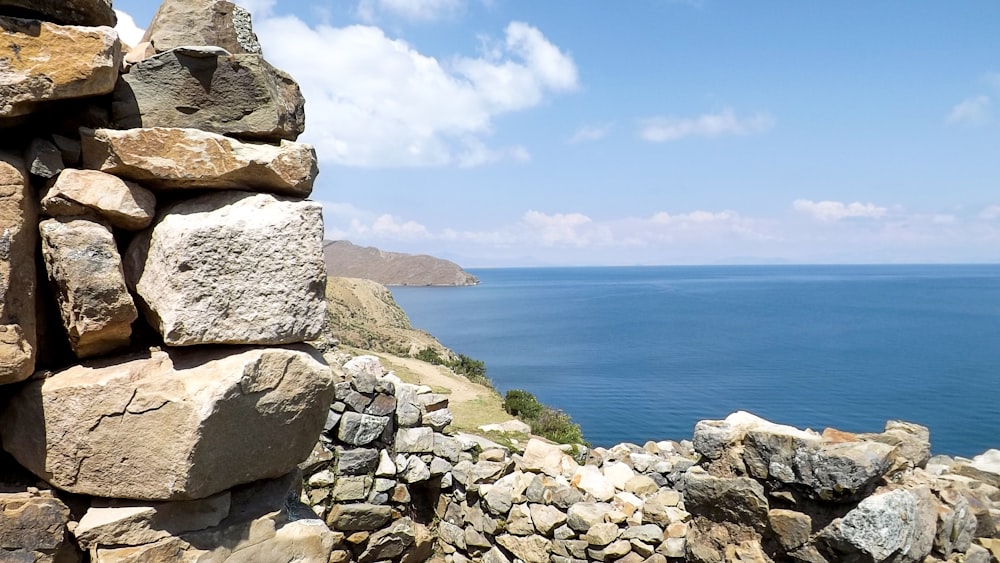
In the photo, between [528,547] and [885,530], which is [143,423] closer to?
[885,530]

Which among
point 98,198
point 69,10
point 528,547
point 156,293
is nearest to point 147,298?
point 156,293

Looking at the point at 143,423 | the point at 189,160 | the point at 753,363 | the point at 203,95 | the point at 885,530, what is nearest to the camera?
the point at 143,423

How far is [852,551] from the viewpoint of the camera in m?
6.00

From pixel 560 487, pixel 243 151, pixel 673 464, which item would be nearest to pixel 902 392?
pixel 673 464

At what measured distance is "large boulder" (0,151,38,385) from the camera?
3018 mm

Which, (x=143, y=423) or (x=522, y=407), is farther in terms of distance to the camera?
(x=522, y=407)

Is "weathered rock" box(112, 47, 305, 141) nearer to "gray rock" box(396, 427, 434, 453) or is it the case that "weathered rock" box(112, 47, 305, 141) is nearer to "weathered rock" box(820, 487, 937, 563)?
"weathered rock" box(820, 487, 937, 563)

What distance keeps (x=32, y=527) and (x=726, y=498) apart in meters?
6.39

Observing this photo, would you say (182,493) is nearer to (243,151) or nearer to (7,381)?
(7,381)

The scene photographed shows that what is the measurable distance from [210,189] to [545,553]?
758cm

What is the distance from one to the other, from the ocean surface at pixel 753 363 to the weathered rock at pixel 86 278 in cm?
3412

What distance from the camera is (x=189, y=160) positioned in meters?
3.44

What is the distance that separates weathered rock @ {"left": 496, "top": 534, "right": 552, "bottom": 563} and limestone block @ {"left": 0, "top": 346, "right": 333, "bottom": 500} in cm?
682

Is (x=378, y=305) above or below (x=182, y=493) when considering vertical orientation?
below
